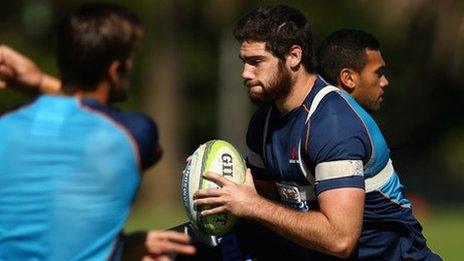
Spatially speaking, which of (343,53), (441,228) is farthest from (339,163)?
(441,228)

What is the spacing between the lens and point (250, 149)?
8.02 metres

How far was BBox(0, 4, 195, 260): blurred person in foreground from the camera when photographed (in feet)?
18.1

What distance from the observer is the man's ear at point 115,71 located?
555 cm

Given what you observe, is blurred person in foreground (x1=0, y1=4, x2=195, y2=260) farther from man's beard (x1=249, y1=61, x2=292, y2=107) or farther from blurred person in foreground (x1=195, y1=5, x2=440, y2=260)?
man's beard (x1=249, y1=61, x2=292, y2=107)

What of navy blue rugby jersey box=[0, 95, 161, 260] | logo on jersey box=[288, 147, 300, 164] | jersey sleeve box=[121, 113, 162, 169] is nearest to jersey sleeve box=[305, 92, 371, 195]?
logo on jersey box=[288, 147, 300, 164]

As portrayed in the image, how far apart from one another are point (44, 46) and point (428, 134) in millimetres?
12130

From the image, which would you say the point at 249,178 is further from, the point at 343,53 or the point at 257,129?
the point at 343,53

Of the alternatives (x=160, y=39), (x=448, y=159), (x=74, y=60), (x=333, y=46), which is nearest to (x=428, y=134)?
(x=448, y=159)

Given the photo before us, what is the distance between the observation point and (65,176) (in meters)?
5.51

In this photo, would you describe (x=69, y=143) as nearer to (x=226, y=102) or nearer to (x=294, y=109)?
(x=294, y=109)

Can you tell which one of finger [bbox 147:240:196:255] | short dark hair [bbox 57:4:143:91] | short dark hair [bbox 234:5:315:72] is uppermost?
short dark hair [bbox 57:4:143:91]

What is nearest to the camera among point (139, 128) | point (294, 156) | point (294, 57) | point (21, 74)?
point (139, 128)

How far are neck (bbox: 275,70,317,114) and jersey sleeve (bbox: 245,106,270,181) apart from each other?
1.16 ft

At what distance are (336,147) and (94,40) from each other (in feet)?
6.46
